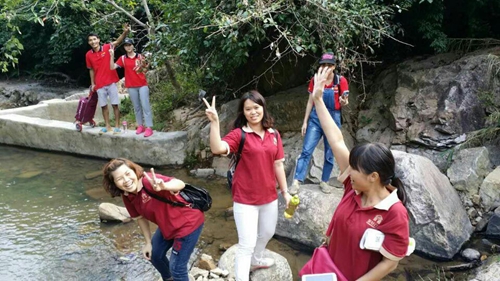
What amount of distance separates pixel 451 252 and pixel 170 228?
2933mm

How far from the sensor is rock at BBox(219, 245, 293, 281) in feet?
12.1

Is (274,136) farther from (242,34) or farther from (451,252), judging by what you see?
(242,34)

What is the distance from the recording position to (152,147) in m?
7.11

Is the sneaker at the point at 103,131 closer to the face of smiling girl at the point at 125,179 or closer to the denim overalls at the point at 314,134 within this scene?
the denim overalls at the point at 314,134

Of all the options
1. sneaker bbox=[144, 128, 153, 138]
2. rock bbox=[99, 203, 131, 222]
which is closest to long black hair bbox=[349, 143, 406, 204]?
rock bbox=[99, 203, 131, 222]

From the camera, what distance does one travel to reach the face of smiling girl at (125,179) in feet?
9.38

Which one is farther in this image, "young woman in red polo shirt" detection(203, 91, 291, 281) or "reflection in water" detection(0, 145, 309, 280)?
"reflection in water" detection(0, 145, 309, 280)

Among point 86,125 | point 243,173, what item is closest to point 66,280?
point 243,173

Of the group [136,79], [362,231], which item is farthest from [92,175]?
[362,231]

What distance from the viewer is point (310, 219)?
4625 mm

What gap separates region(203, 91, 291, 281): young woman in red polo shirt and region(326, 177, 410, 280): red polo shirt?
115cm

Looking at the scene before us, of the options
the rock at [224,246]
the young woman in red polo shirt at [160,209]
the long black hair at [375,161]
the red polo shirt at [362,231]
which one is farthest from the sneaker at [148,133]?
the long black hair at [375,161]

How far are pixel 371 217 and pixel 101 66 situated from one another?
6.35 meters

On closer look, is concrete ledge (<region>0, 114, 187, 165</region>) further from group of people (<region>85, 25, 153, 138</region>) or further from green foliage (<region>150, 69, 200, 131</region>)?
green foliage (<region>150, 69, 200, 131</region>)
